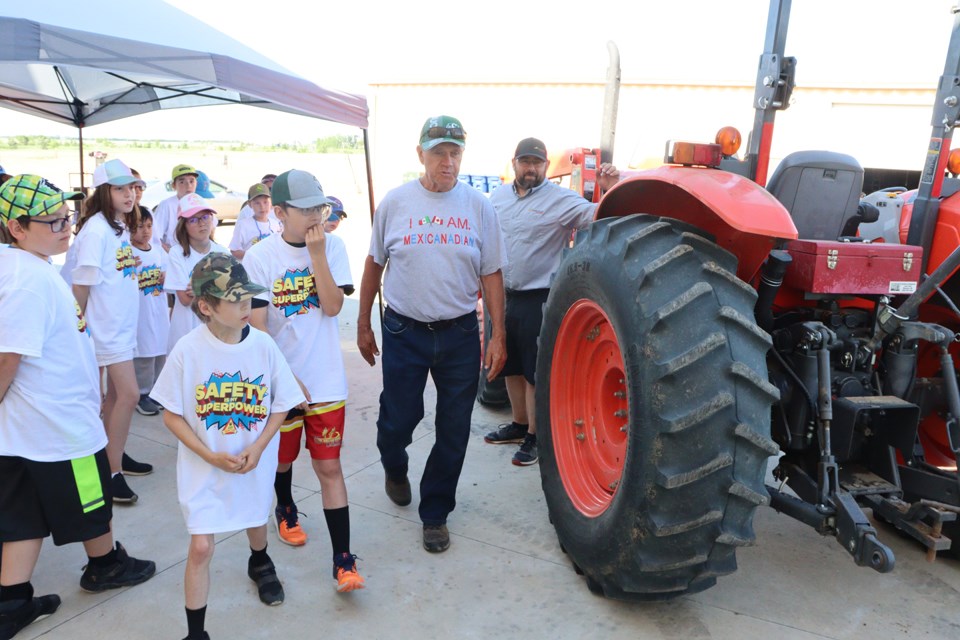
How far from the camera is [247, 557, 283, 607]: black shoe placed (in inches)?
113

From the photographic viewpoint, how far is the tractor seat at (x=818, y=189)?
3.03 m

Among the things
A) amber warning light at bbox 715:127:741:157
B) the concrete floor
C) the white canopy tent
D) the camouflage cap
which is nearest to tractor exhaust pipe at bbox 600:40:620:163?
amber warning light at bbox 715:127:741:157

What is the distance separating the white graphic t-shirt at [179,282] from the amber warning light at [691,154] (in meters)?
2.89

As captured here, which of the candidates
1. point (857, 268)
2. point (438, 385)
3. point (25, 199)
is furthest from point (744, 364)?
point (25, 199)

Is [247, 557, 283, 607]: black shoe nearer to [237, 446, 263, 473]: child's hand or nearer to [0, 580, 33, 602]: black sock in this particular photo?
[237, 446, 263, 473]: child's hand

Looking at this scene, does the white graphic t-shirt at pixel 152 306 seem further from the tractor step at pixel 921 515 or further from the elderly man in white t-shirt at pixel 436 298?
the tractor step at pixel 921 515

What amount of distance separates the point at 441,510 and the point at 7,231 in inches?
81.7

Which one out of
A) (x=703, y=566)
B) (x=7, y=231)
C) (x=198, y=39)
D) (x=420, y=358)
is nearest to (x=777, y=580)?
(x=703, y=566)

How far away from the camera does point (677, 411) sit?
231cm

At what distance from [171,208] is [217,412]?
3894mm

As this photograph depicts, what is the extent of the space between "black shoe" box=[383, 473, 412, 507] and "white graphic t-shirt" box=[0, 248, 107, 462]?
Answer: 4.69 ft

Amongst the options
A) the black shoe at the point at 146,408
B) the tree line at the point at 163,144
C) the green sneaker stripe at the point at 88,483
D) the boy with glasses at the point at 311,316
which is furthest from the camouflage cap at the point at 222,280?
the tree line at the point at 163,144

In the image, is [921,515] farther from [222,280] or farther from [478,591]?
[222,280]

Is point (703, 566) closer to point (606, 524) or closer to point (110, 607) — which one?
point (606, 524)
